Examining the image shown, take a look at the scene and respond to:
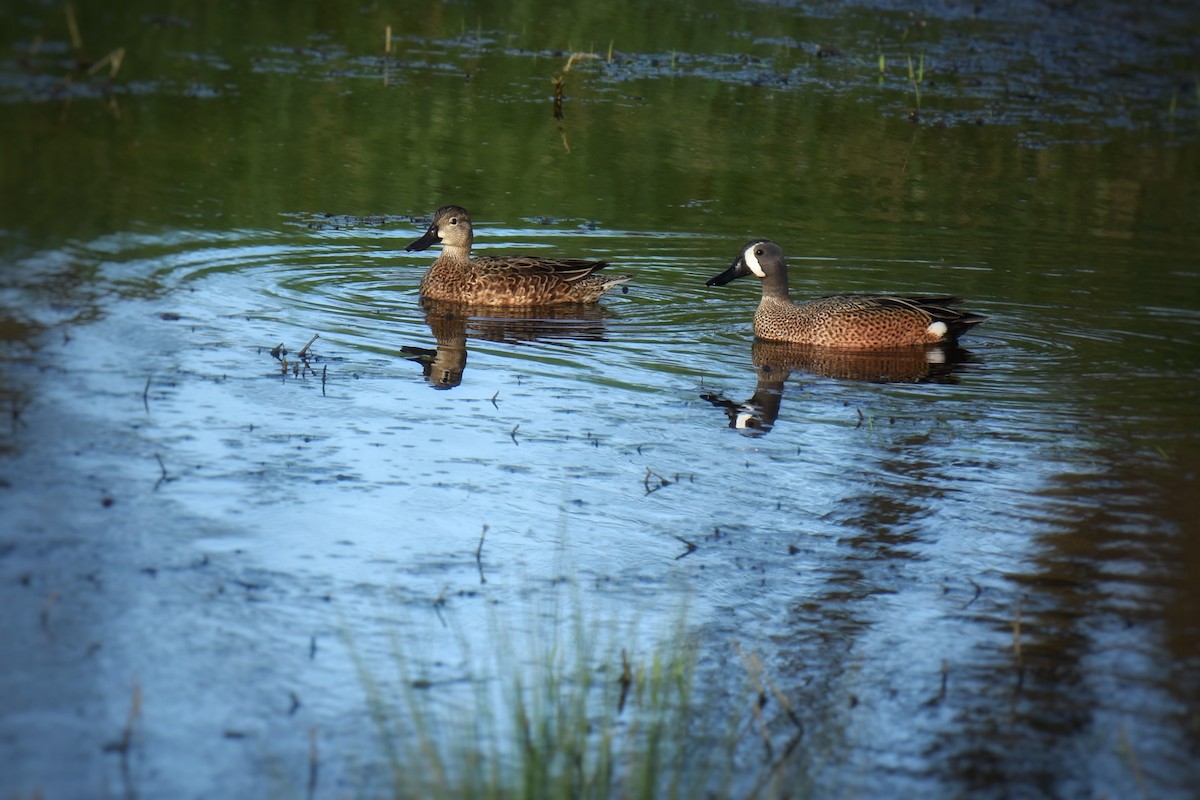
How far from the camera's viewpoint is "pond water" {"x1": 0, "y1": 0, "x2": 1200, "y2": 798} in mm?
5664

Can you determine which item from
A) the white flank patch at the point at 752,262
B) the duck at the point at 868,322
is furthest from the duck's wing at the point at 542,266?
the duck at the point at 868,322

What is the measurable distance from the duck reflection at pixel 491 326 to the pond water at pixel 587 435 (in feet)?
0.18

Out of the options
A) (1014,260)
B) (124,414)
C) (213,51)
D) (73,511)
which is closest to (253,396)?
(124,414)

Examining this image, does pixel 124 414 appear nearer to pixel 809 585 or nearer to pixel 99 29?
pixel 809 585

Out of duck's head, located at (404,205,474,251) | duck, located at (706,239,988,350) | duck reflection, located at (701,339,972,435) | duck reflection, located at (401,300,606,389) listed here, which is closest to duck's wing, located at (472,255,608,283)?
duck reflection, located at (401,300,606,389)

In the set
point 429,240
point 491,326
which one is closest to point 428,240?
point 429,240

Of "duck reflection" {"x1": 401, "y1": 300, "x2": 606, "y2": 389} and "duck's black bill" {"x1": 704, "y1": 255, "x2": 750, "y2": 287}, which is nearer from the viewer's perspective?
"duck reflection" {"x1": 401, "y1": 300, "x2": 606, "y2": 389}

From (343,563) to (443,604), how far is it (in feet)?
1.96

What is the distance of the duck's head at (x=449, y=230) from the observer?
1301 centimetres

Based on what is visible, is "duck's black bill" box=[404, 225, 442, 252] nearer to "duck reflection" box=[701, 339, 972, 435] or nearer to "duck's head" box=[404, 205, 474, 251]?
"duck's head" box=[404, 205, 474, 251]

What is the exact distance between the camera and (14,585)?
246 inches

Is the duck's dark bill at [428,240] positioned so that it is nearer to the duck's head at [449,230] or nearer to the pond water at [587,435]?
the duck's head at [449,230]

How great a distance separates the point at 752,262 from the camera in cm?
1206

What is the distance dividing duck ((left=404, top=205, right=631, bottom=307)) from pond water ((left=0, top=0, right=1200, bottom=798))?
0.23m
